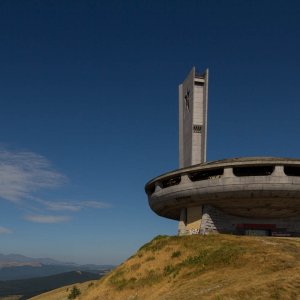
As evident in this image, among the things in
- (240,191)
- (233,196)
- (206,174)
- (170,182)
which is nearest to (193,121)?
(170,182)

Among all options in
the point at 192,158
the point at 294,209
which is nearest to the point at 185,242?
the point at 294,209

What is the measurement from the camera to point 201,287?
22.0 meters

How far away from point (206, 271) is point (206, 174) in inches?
775

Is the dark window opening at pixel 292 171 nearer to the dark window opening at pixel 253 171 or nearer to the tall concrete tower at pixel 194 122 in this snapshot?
the dark window opening at pixel 253 171

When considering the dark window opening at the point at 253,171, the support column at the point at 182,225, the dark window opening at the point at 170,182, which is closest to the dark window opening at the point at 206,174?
the dark window opening at the point at 253,171

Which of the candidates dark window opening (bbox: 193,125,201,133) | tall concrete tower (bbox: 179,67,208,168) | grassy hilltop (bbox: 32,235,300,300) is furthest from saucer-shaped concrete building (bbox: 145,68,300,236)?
dark window opening (bbox: 193,125,201,133)

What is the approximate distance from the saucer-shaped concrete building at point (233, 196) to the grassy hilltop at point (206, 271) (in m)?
7.56

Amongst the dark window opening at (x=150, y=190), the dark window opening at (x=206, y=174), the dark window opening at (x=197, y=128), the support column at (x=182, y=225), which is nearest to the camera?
the dark window opening at (x=206, y=174)

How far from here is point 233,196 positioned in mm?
41469

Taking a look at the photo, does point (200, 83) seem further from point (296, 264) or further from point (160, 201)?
point (296, 264)

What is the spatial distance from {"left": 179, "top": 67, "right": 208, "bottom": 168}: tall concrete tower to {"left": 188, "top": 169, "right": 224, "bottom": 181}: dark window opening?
1615 centimetres

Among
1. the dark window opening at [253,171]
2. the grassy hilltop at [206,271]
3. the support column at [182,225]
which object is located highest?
the dark window opening at [253,171]

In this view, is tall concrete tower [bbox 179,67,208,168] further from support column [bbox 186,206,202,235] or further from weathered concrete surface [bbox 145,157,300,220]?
support column [bbox 186,206,202,235]

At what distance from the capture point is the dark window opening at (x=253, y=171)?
42291mm
